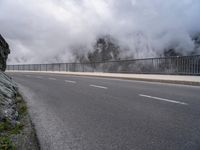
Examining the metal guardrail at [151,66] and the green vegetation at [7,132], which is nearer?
the green vegetation at [7,132]

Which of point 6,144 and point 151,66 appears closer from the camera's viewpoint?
point 6,144

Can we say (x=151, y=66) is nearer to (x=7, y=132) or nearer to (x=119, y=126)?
(x=119, y=126)

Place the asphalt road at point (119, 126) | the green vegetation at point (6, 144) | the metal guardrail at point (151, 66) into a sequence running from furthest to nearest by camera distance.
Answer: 1. the metal guardrail at point (151, 66)
2. the asphalt road at point (119, 126)
3. the green vegetation at point (6, 144)

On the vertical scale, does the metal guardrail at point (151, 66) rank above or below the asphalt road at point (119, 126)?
above

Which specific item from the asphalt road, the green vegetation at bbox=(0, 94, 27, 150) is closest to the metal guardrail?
the asphalt road

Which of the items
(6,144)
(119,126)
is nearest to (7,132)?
(6,144)

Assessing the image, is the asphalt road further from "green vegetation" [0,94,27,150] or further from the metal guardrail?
the metal guardrail

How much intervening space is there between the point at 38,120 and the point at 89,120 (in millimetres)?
1094

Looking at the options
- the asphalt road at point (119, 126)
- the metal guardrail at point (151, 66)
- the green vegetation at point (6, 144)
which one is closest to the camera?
the green vegetation at point (6, 144)

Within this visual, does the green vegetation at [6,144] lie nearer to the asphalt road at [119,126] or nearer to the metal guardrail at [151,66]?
the asphalt road at [119,126]

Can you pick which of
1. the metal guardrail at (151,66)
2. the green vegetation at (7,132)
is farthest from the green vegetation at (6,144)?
the metal guardrail at (151,66)

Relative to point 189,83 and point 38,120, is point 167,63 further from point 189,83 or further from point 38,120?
point 38,120

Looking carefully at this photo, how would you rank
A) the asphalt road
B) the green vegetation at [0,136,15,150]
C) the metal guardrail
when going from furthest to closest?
1. the metal guardrail
2. the asphalt road
3. the green vegetation at [0,136,15,150]

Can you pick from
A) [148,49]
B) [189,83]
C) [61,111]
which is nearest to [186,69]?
[189,83]
